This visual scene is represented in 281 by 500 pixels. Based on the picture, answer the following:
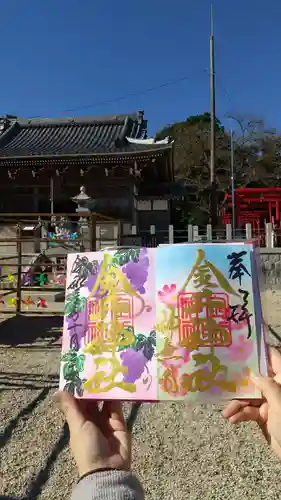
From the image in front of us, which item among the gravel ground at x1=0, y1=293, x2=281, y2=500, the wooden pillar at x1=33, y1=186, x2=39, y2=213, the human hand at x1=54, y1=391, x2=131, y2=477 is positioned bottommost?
the gravel ground at x1=0, y1=293, x2=281, y2=500

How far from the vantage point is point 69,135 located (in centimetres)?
1530

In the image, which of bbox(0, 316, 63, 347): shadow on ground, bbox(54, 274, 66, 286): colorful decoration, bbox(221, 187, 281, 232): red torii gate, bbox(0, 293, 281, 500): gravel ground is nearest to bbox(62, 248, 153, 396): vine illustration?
bbox(0, 293, 281, 500): gravel ground

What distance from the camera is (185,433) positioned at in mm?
2648

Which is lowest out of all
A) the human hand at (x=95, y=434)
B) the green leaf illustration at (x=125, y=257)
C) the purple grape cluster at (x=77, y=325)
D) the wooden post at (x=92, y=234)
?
the human hand at (x=95, y=434)

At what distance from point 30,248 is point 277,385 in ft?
35.6

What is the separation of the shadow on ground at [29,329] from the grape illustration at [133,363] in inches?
165

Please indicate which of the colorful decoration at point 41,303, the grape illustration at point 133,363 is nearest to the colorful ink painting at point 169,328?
the grape illustration at point 133,363

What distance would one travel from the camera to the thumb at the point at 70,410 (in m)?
1.04

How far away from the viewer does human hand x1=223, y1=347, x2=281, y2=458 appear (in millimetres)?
1025

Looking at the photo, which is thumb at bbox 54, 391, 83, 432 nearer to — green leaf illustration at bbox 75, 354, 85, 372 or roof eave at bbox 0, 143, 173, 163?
green leaf illustration at bbox 75, 354, 85, 372

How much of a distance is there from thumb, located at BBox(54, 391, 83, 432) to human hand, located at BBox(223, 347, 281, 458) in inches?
15.2

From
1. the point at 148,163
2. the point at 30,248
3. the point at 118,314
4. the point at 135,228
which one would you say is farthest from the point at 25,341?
the point at 148,163

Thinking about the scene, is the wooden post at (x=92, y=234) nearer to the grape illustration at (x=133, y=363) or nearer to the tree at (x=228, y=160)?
the grape illustration at (x=133, y=363)

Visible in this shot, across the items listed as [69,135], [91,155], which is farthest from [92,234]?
[69,135]
